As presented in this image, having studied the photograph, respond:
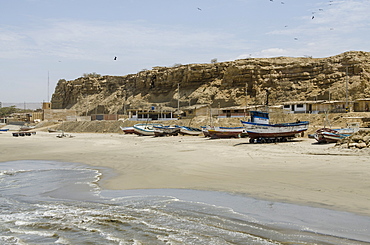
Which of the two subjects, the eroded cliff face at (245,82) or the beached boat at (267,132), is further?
the eroded cliff face at (245,82)

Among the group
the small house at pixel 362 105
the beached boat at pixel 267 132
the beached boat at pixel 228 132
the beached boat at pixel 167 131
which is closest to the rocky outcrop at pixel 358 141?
the beached boat at pixel 267 132

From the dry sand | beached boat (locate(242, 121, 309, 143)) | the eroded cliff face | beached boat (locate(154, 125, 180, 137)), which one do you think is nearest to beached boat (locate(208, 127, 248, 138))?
beached boat (locate(242, 121, 309, 143))

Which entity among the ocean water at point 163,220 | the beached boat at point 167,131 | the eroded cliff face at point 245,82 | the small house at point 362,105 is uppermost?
the eroded cliff face at point 245,82

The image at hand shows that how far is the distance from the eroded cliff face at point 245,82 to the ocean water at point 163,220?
51822 mm

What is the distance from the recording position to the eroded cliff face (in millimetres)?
64812

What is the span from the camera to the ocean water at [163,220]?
714cm

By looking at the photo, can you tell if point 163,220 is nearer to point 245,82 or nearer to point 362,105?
point 362,105

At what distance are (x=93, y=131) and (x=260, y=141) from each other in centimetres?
3774

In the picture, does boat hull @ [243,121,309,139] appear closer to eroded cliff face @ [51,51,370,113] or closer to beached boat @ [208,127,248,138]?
beached boat @ [208,127,248,138]

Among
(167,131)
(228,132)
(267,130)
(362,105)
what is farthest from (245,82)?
(267,130)

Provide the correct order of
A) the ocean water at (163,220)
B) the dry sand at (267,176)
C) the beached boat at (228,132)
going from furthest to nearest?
Result: the beached boat at (228,132) < the dry sand at (267,176) < the ocean water at (163,220)

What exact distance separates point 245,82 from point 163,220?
66.3m

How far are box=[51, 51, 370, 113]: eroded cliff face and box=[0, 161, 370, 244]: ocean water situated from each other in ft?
170

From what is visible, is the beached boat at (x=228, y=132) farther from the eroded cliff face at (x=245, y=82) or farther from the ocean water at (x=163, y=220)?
the eroded cliff face at (x=245, y=82)
